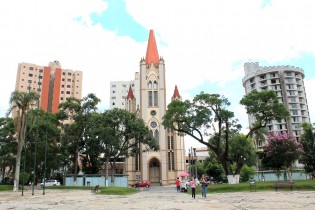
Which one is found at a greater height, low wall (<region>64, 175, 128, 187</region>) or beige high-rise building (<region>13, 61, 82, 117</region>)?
beige high-rise building (<region>13, 61, 82, 117</region>)

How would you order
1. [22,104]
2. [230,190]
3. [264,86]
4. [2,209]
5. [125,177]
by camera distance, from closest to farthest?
[2,209], [230,190], [22,104], [125,177], [264,86]

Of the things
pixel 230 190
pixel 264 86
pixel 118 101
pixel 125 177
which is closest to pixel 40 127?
pixel 125 177

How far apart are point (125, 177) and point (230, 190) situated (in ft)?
62.3

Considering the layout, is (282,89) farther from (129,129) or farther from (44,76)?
(44,76)

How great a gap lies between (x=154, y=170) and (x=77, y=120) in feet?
65.5

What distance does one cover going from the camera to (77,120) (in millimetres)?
40812

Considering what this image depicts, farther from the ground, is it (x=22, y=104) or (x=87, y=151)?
(x=22, y=104)

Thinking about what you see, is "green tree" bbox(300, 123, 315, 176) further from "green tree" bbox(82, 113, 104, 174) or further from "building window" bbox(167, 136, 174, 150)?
"green tree" bbox(82, 113, 104, 174)

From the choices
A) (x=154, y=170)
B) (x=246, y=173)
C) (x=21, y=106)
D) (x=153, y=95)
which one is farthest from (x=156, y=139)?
(x=21, y=106)

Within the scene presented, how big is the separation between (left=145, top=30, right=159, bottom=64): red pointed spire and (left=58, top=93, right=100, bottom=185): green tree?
21.9 meters

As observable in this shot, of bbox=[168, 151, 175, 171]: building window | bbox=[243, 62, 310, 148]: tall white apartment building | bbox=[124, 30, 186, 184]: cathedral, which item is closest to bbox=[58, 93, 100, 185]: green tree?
bbox=[124, 30, 186, 184]: cathedral

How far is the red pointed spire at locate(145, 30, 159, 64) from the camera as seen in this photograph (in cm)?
6096

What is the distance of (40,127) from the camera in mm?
37625

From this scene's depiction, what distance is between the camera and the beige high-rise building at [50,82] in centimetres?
8494
